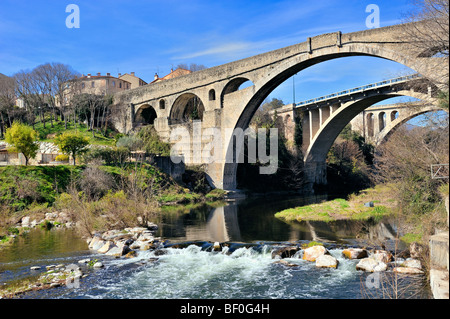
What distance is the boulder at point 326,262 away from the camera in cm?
1197

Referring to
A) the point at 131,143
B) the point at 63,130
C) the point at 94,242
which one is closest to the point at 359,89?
the point at 131,143

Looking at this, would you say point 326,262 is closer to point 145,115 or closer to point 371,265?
point 371,265

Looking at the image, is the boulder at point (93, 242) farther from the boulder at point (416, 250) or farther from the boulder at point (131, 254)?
the boulder at point (416, 250)

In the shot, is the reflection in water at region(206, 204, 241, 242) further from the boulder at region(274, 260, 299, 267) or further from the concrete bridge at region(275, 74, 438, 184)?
the concrete bridge at region(275, 74, 438, 184)

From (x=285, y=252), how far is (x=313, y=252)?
1059 millimetres

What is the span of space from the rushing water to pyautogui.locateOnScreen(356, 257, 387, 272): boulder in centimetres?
26

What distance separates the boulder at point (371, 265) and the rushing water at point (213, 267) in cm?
26

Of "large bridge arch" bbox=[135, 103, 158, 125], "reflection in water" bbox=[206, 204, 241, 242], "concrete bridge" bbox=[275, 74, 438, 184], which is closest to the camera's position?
"reflection in water" bbox=[206, 204, 241, 242]

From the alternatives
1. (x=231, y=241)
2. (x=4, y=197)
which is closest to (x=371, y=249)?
(x=231, y=241)

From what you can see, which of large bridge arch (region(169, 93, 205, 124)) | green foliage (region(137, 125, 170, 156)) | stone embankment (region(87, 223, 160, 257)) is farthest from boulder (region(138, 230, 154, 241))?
large bridge arch (region(169, 93, 205, 124))

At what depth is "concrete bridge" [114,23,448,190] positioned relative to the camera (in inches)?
910

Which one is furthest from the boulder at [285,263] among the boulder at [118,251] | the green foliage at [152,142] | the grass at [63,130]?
the grass at [63,130]

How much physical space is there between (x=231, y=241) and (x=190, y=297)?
6.65 m
